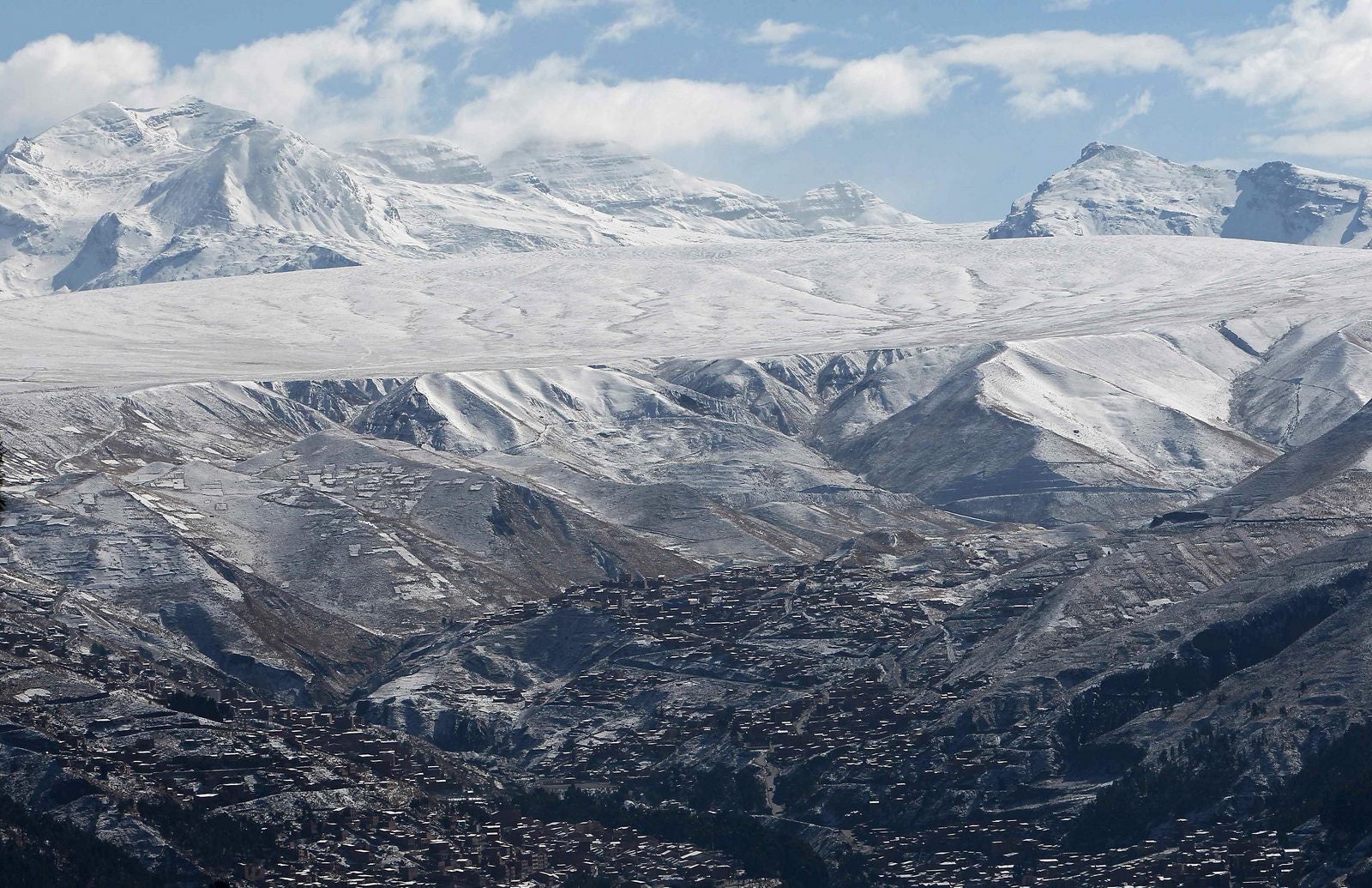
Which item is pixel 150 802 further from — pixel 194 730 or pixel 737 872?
pixel 737 872

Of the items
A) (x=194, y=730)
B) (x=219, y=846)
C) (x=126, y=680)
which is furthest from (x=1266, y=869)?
(x=126, y=680)

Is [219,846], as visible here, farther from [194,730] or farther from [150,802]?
[194,730]

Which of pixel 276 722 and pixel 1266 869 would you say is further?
pixel 276 722

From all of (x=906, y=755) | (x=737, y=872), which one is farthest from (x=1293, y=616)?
(x=737, y=872)

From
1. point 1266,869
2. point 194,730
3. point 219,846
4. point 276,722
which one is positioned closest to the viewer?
point 1266,869

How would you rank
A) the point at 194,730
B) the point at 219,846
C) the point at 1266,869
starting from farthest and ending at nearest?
1. the point at 194,730
2. the point at 219,846
3. the point at 1266,869

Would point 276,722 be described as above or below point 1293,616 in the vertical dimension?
below

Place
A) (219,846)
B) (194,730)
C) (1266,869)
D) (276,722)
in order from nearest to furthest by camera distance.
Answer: (1266,869) < (219,846) < (194,730) < (276,722)

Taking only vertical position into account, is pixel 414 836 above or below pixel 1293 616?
below

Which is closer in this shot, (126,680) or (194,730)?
(194,730)
